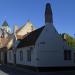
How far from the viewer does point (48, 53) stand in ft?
133

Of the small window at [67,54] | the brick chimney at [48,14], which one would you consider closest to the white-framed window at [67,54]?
the small window at [67,54]

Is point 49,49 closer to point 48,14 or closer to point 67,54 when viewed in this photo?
point 67,54

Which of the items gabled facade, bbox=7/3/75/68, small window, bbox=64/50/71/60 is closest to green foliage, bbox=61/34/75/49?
gabled facade, bbox=7/3/75/68

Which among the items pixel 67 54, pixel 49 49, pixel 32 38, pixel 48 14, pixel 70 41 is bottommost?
pixel 67 54

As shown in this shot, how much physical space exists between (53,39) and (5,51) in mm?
26668

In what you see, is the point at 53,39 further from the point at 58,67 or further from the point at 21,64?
the point at 21,64

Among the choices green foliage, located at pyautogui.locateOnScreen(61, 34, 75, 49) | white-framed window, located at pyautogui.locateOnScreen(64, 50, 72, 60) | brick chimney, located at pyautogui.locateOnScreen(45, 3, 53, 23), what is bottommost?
white-framed window, located at pyautogui.locateOnScreen(64, 50, 72, 60)

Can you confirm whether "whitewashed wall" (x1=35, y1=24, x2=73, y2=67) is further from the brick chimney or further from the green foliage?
the green foliage

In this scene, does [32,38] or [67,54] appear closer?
[67,54]

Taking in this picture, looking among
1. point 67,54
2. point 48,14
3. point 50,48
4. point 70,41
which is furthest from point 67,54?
point 48,14

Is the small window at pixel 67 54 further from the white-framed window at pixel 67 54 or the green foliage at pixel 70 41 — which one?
the green foliage at pixel 70 41

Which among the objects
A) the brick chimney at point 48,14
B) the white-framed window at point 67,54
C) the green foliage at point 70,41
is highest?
the brick chimney at point 48,14

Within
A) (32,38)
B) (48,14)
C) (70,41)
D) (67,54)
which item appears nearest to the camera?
(67,54)

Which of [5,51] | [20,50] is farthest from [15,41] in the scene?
[5,51]
